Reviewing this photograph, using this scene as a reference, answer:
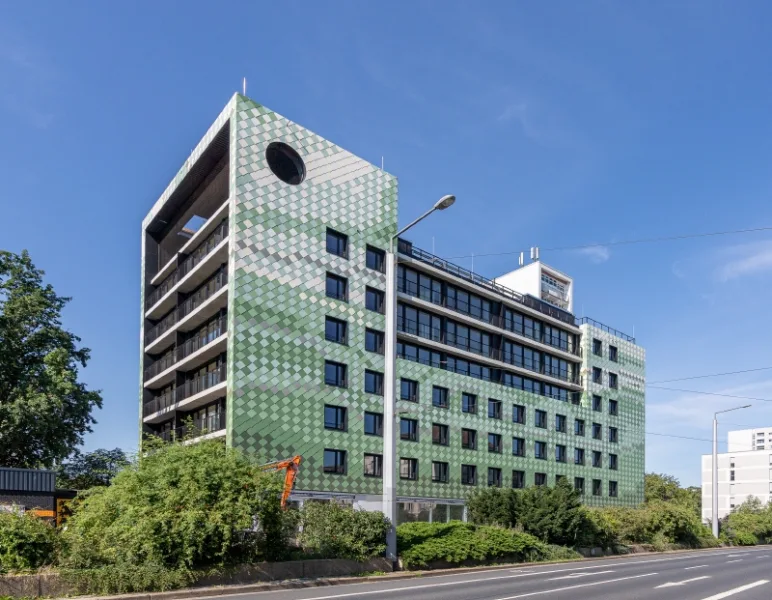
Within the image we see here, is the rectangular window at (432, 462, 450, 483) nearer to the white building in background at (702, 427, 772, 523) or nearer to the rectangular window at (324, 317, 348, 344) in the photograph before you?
the rectangular window at (324, 317, 348, 344)

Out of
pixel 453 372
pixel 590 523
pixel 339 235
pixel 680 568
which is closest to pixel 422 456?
pixel 453 372

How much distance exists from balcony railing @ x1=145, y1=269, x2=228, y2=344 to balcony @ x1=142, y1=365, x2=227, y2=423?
4.25m

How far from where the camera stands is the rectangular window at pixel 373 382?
4141 cm

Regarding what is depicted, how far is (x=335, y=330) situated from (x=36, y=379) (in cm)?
1594

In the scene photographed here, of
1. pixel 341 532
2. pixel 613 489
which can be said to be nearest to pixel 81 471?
pixel 341 532

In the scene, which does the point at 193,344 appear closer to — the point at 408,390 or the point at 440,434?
the point at 408,390

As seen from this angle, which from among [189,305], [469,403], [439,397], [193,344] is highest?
[189,305]

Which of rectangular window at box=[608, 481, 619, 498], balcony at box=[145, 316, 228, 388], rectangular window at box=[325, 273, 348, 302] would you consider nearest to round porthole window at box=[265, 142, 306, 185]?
rectangular window at box=[325, 273, 348, 302]

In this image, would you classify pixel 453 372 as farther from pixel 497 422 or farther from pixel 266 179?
pixel 266 179

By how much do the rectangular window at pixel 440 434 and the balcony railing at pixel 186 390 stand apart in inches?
580

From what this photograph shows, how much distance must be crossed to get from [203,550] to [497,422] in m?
34.2

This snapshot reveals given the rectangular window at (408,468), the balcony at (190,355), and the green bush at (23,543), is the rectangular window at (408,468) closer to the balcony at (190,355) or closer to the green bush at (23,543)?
the balcony at (190,355)

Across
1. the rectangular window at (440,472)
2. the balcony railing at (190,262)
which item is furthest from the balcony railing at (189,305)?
the rectangular window at (440,472)

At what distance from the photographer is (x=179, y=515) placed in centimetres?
1897
